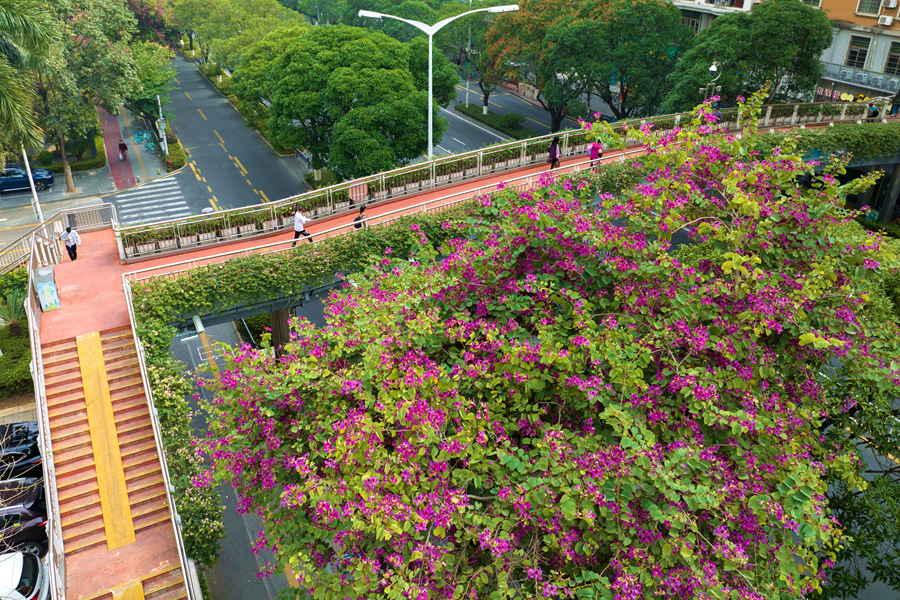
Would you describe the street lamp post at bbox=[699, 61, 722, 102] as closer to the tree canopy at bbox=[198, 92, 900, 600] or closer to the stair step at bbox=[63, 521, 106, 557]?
the tree canopy at bbox=[198, 92, 900, 600]

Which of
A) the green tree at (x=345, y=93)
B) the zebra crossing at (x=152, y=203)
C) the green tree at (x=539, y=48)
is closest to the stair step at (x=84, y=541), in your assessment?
the green tree at (x=345, y=93)

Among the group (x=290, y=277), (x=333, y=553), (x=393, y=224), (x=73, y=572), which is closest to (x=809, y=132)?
(x=393, y=224)

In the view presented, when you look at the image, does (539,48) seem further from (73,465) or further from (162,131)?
(73,465)

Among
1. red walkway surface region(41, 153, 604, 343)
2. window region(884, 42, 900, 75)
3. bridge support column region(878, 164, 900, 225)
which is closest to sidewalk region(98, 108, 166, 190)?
red walkway surface region(41, 153, 604, 343)

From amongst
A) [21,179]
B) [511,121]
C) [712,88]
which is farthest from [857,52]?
[21,179]

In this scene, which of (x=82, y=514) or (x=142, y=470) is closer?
(x=82, y=514)
